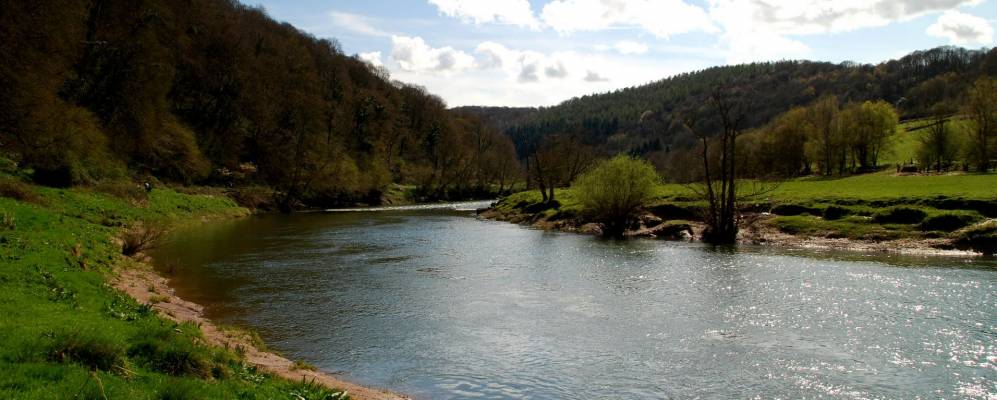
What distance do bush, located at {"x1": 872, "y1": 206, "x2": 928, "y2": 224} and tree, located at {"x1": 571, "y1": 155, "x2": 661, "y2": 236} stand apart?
1797 centimetres

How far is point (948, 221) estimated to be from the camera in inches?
1597

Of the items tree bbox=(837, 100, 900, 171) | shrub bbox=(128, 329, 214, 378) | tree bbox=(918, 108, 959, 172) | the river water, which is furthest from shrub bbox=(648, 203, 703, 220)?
tree bbox=(837, 100, 900, 171)

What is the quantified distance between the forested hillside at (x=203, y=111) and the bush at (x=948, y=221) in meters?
59.6

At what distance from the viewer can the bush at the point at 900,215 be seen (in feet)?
140

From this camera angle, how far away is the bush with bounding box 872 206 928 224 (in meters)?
42.7

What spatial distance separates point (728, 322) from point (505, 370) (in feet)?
31.0

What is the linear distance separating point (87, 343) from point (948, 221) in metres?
47.9

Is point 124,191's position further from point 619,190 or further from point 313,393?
point 313,393

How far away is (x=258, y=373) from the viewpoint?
44.3 feet

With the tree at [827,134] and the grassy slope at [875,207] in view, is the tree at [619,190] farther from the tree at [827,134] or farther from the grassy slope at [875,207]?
the tree at [827,134]

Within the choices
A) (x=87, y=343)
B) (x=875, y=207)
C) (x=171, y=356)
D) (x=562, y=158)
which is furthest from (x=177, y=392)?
(x=562, y=158)

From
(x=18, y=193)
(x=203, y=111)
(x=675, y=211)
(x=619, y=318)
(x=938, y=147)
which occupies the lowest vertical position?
(x=619, y=318)

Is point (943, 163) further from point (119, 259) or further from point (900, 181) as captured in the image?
point (119, 259)

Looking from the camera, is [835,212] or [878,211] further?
[835,212]
